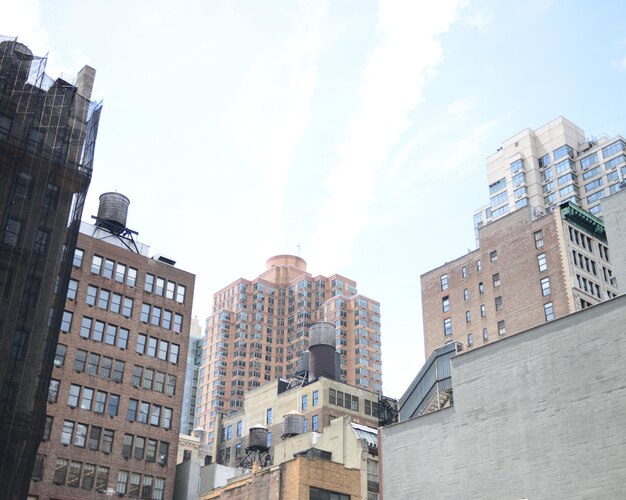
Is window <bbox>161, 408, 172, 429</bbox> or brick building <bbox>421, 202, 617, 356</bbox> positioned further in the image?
Result: brick building <bbox>421, 202, 617, 356</bbox>

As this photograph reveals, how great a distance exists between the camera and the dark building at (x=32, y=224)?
161ft

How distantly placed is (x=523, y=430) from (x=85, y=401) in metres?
44.6

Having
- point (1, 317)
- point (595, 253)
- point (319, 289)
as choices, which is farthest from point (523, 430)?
point (319, 289)

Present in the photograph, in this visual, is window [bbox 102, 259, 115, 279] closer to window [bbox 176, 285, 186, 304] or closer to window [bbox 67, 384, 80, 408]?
window [bbox 176, 285, 186, 304]

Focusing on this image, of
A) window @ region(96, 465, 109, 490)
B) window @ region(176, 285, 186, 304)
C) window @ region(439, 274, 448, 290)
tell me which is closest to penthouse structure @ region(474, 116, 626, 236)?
window @ region(439, 274, 448, 290)

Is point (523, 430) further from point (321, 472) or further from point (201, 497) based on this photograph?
point (201, 497)

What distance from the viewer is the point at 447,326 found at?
104m

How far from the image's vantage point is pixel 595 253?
312 ft

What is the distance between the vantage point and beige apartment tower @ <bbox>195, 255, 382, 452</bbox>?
583ft

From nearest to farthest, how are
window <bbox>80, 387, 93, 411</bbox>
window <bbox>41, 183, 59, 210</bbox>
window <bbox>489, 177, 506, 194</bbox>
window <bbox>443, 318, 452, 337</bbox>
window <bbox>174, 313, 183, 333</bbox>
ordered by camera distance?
1. window <bbox>41, 183, 59, 210</bbox>
2. window <bbox>80, 387, 93, 411</bbox>
3. window <bbox>174, 313, 183, 333</bbox>
4. window <bbox>443, 318, 452, 337</bbox>
5. window <bbox>489, 177, 506, 194</bbox>

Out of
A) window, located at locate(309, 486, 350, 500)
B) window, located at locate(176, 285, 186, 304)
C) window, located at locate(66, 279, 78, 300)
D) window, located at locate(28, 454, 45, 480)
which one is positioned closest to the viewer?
window, located at locate(309, 486, 350, 500)

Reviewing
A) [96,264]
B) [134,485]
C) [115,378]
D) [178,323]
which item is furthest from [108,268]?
[134,485]

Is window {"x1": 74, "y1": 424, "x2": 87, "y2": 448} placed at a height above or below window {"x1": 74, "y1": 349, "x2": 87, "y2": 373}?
below

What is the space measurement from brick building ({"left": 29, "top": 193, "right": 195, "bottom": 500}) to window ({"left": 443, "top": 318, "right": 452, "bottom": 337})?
38503mm
